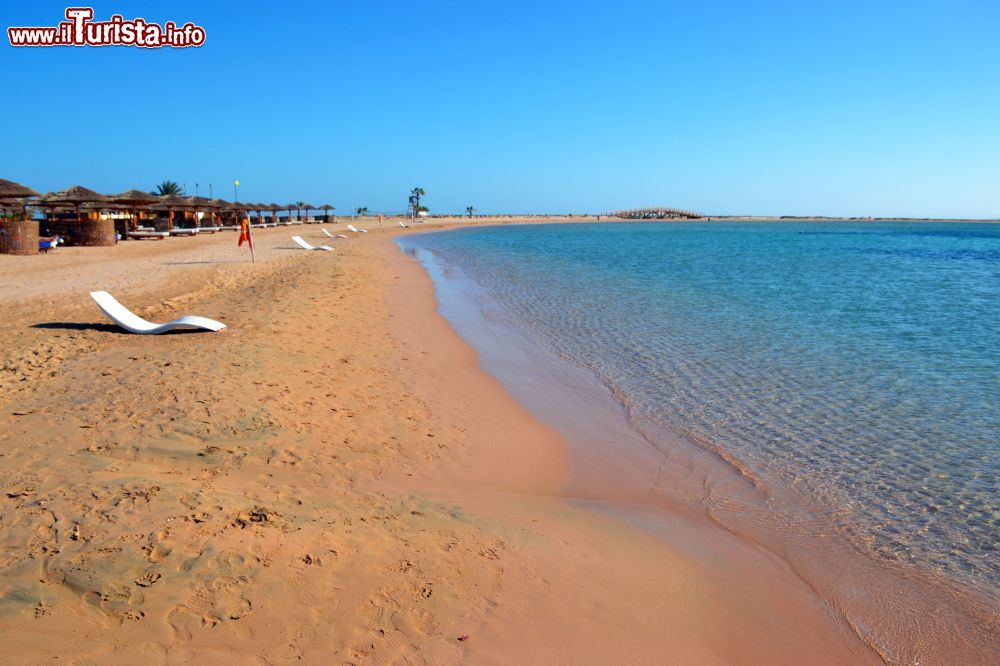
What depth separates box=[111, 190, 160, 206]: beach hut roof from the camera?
28.7m

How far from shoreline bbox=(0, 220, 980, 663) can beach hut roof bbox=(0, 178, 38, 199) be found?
18.1 m

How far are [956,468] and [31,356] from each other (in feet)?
29.9

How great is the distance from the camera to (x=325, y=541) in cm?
330

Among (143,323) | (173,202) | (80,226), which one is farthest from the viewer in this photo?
(173,202)

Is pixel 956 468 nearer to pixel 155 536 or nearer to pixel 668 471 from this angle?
pixel 668 471

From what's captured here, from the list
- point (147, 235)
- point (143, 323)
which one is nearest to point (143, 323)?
point (143, 323)

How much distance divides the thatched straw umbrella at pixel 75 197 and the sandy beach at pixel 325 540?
73.8ft

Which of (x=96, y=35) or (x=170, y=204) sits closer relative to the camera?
(x=96, y=35)

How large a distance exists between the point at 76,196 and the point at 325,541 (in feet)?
→ 92.6

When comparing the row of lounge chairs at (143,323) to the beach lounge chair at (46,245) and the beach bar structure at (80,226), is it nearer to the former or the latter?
the beach lounge chair at (46,245)

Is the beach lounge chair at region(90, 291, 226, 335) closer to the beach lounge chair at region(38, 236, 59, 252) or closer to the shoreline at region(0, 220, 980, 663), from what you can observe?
the shoreline at region(0, 220, 980, 663)

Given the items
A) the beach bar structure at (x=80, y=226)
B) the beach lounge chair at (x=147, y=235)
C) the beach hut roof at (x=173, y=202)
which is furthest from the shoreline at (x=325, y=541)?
the beach hut roof at (x=173, y=202)

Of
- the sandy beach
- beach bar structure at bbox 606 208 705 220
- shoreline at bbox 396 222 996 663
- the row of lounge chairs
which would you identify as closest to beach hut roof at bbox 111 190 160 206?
the row of lounge chairs

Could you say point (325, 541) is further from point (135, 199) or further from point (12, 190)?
point (135, 199)
